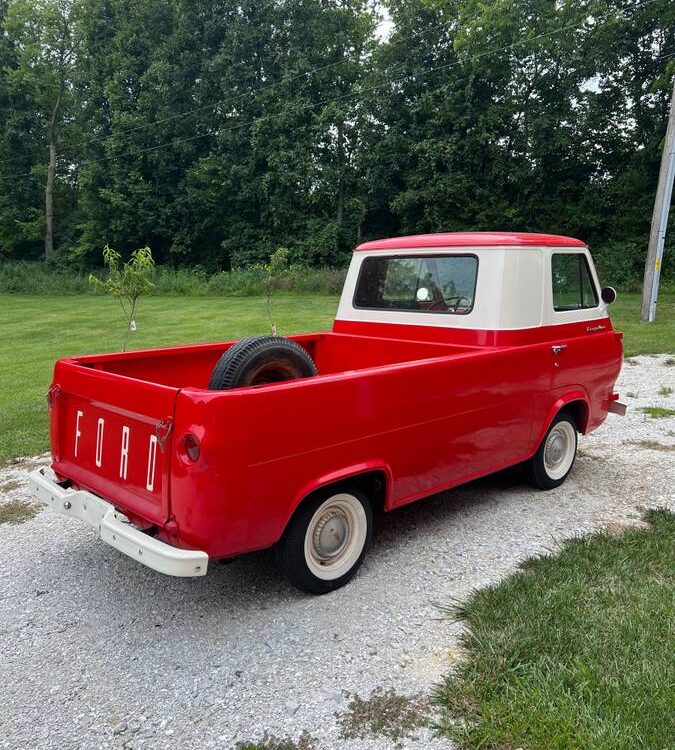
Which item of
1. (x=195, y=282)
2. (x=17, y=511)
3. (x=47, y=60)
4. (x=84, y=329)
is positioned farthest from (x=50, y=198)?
(x=17, y=511)

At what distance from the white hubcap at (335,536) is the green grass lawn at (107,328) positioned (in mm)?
3988

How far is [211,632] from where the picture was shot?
10.7 ft

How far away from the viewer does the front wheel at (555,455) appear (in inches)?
197

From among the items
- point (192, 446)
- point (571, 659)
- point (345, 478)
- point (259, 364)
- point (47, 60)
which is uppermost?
point (47, 60)

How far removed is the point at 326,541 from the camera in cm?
360

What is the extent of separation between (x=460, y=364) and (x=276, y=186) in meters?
A: 30.9

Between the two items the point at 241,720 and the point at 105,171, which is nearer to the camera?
the point at 241,720

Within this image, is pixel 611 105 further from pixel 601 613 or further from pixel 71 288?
pixel 601 613

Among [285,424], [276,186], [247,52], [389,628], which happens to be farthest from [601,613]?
[247,52]

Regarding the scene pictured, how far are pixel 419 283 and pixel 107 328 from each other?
→ 1346cm

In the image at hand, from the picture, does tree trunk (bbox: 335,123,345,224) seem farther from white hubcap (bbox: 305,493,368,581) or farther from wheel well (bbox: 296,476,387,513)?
white hubcap (bbox: 305,493,368,581)

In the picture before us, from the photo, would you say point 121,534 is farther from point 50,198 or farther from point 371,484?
point 50,198

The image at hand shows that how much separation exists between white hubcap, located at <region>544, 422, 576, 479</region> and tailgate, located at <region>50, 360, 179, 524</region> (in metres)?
3.20

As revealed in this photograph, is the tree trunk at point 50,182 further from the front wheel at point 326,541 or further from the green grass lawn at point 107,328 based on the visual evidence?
the front wheel at point 326,541
